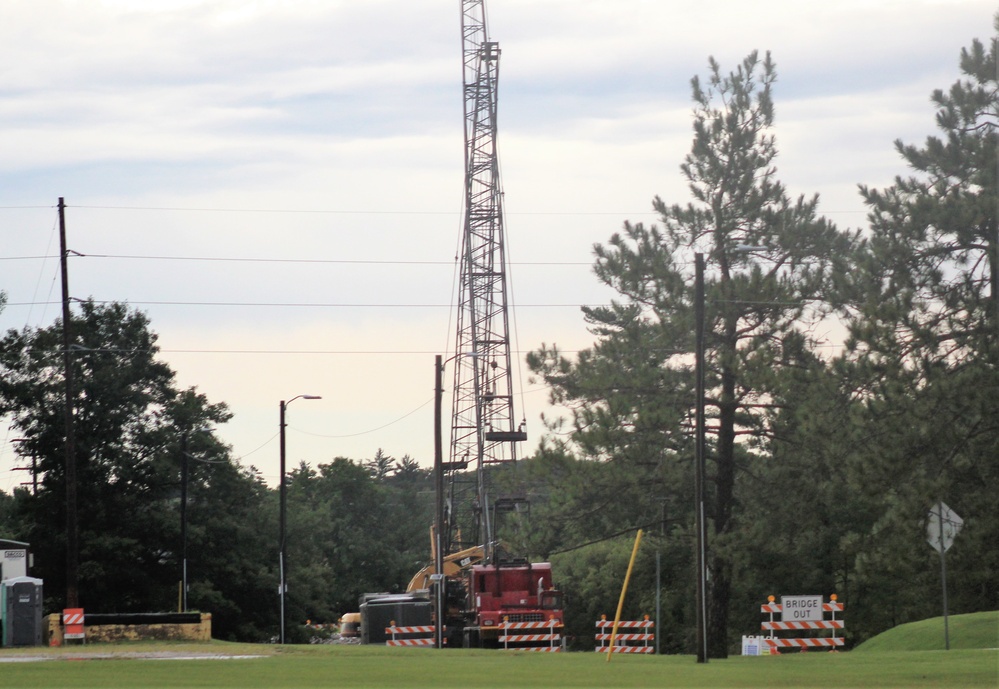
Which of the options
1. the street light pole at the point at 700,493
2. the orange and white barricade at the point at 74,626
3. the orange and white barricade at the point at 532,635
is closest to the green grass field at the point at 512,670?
the street light pole at the point at 700,493

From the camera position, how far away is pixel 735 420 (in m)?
39.6

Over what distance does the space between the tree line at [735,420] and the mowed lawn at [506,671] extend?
524cm

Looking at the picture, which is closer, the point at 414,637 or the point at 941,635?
the point at 941,635

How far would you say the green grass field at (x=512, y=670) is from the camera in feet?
66.7

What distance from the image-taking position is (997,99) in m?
33.1

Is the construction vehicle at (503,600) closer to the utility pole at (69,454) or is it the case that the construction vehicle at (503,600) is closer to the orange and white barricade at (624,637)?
the orange and white barricade at (624,637)

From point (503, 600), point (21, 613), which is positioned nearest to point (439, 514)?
point (503, 600)

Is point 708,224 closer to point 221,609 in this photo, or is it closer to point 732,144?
point 732,144

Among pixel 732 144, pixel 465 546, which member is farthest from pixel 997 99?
pixel 465 546

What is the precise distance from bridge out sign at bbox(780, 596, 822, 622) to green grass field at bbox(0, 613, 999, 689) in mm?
817

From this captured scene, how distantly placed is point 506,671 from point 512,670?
0.30m

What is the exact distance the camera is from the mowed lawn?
66.8 feet

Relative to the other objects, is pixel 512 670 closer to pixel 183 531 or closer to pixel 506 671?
pixel 506 671

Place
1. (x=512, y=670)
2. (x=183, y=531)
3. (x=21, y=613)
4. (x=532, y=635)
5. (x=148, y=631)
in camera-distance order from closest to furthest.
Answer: (x=512, y=670) < (x=21, y=613) < (x=148, y=631) < (x=532, y=635) < (x=183, y=531)
